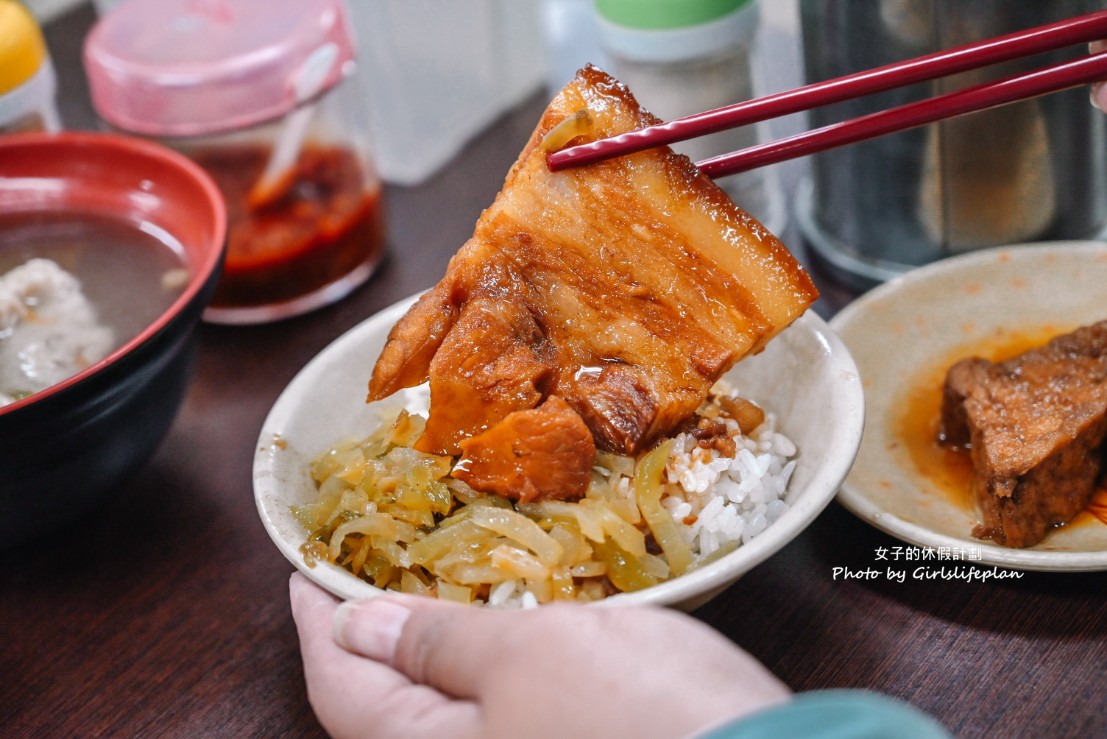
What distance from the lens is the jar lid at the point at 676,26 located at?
75.5 inches

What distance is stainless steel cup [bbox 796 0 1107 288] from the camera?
1.70 metres

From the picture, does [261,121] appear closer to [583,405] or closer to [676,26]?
[676,26]

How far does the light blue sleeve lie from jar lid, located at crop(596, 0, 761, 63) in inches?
55.4

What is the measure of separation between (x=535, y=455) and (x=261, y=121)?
3.56 feet

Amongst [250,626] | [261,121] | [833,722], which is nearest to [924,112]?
[833,722]

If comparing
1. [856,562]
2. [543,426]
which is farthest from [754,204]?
[543,426]

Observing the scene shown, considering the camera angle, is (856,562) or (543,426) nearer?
(543,426)

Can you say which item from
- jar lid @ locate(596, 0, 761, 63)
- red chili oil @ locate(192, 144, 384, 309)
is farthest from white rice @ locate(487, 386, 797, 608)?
red chili oil @ locate(192, 144, 384, 309)

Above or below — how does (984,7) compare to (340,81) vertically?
above

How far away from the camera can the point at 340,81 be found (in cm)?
211

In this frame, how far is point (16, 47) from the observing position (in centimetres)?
204

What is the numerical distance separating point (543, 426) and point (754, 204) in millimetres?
1087

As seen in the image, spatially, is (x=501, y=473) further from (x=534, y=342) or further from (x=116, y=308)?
(x=116, y=308)

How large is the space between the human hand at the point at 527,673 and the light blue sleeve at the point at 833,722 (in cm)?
10
